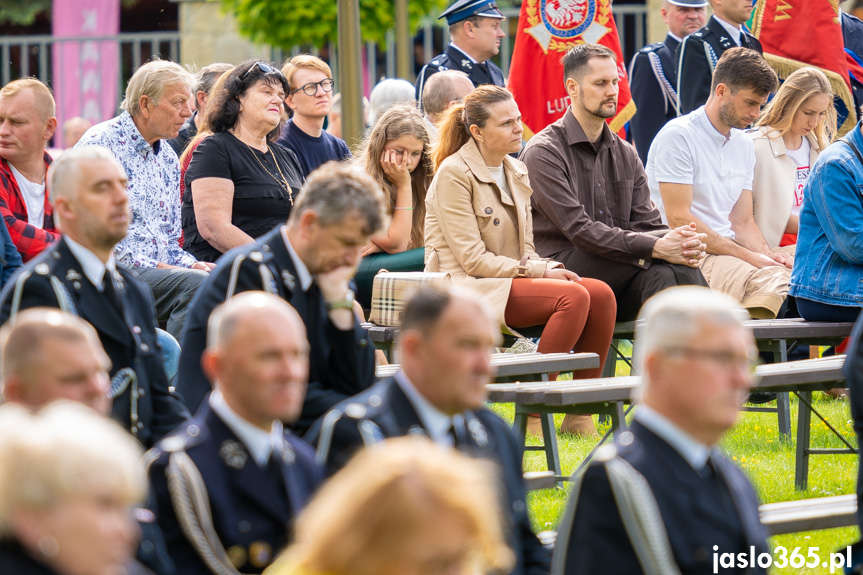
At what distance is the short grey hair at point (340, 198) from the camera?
4066 mm

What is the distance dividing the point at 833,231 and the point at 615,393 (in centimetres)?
228

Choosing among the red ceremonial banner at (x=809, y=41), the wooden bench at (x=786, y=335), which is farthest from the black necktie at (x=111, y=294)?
the red ceremonial banner at (x=809, y=41)

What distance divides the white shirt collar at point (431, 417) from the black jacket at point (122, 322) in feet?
3.59

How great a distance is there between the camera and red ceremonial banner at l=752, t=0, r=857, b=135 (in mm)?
9156

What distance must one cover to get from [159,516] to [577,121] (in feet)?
15.6

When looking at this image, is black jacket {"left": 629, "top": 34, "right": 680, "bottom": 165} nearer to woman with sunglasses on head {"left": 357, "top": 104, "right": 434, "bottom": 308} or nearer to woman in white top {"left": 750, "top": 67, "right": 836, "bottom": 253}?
woman in white top {"left": 750, "top": 67, "right": 836, "bottom": 253}

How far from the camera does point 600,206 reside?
7219 mm

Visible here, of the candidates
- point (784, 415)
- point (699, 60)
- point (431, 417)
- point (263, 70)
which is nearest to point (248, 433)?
point (431, 417)

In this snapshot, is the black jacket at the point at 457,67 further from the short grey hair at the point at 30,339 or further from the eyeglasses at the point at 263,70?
the short grey hair at the point at 30,339

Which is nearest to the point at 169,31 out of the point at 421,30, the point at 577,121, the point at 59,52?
the point at 59,52

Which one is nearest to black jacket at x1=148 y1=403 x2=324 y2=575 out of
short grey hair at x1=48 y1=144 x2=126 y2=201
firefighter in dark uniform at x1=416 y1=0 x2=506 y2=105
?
short grey hair at x1=48 y1=144 x2=126 y2=201

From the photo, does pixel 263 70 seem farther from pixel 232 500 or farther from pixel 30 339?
pixel 232 500

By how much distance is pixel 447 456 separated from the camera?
2.08 metres

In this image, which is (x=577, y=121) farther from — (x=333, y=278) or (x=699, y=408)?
(x=699, y=408)
